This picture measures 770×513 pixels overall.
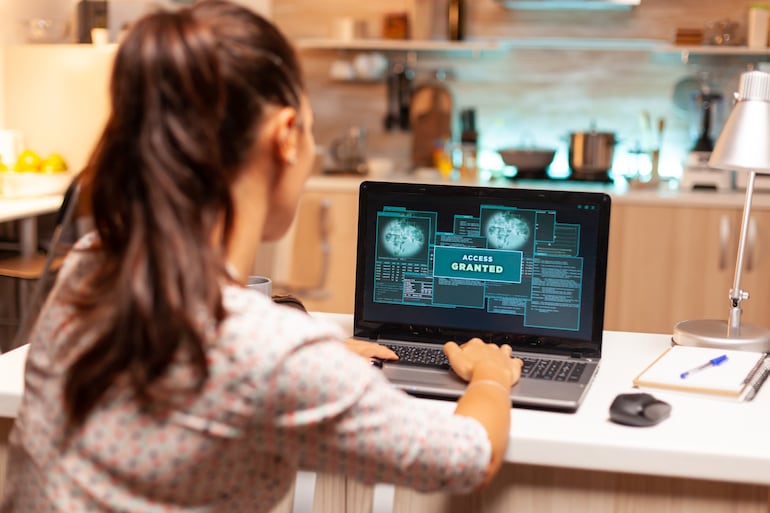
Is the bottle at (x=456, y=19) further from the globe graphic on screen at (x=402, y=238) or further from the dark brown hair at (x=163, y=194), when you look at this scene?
the dark brown hair at (x=163, y=194)

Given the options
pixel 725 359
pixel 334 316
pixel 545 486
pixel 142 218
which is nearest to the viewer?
pixel 142 218

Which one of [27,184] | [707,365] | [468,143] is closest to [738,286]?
[707,365]

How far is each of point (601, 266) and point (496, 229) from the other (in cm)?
18

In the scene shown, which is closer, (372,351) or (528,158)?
(372,351)

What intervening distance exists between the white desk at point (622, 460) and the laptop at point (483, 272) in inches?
6.2

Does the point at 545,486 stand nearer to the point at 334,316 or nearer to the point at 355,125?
the point at 334,316

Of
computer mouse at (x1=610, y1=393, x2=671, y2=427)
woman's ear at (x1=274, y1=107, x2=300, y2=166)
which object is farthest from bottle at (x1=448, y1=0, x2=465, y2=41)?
woman's ear at (x1=274, y1=107, x2=300, y2=166)

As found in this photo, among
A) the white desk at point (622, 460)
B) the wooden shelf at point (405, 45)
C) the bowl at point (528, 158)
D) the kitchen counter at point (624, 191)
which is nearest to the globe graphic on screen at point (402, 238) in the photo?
the white desk at point (622, 460)

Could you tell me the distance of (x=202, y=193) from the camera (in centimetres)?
89

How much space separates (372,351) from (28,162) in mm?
2837

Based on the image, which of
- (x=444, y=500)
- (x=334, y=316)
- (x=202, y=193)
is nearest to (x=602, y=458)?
(x=444, y=500)

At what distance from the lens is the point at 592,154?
13.0 feet

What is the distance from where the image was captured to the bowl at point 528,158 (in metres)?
3.95

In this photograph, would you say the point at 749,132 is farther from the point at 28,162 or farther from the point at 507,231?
the point at 28,162
